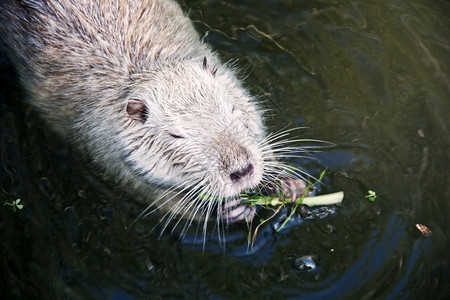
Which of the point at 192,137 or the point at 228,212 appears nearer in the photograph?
the point at 192,137

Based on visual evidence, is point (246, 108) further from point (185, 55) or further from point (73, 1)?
point (73, 1)

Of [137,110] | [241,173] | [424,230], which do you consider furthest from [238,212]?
[424,230]

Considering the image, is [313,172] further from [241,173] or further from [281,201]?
[241,173]

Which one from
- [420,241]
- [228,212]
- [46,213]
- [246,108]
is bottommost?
[46,213]

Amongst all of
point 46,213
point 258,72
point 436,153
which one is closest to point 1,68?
point 46,213

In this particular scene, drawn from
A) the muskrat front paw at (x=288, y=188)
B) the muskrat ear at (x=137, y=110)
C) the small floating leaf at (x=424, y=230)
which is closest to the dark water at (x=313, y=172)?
the small floating leaf at (x=424, y=230)

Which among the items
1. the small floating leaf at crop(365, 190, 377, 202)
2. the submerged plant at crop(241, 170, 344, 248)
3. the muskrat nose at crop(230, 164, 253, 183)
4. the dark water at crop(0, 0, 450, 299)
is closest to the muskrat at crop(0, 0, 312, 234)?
the muskrat nose at crop(230, 164, 253, 183)

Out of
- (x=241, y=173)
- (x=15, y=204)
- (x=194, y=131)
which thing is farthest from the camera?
(x=15, y=204)
